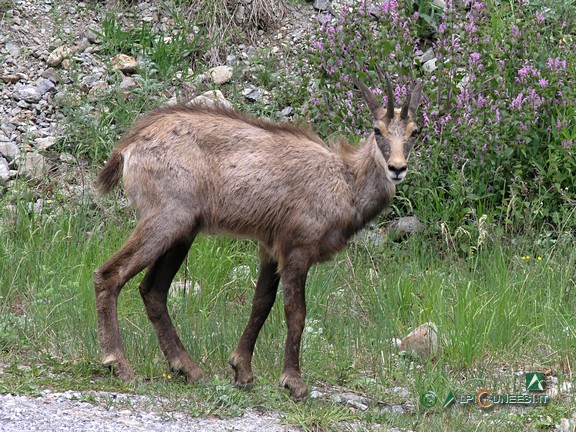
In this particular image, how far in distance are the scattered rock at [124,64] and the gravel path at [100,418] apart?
6114 mm

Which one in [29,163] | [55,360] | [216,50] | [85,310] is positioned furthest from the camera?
[216,50]

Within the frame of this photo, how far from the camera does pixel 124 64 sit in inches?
459

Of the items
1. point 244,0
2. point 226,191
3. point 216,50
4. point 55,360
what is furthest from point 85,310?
point 244,0

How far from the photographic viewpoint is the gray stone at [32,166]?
1040 cm

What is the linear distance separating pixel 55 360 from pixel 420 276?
3321 mm

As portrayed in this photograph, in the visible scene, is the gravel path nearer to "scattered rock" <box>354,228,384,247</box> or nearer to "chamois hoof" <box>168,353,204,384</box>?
"chamois hoof" <box>168,353,204,384</box>

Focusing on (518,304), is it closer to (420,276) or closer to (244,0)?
(420,276)

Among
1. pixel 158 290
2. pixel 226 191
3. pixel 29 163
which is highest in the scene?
pixel 226 191

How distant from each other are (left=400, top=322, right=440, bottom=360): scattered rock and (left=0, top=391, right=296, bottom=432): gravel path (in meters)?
1.58

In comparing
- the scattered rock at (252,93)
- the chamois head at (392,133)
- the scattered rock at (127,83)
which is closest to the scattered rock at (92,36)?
the scattered rock at (127,83)

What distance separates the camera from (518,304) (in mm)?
8039

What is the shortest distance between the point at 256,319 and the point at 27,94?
563 cm

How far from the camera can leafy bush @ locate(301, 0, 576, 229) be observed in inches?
374

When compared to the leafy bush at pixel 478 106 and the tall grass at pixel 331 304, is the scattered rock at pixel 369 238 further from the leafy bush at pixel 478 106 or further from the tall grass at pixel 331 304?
the leafy bush at pixel 478 106
